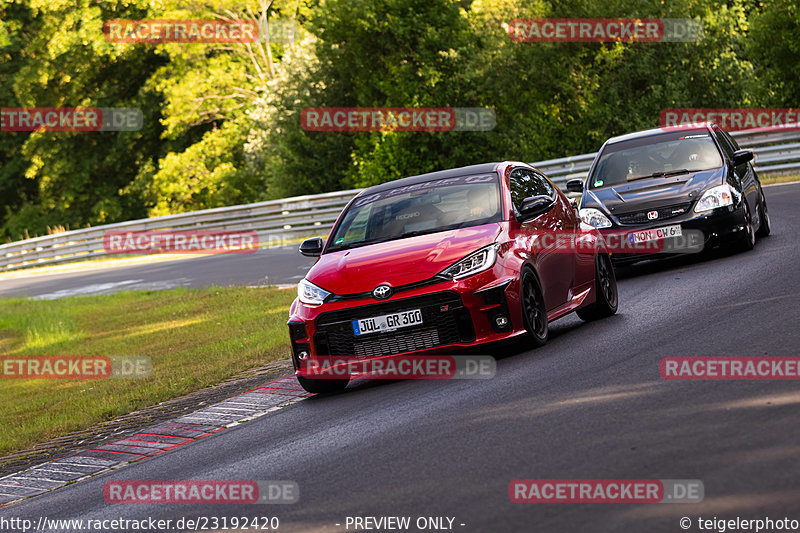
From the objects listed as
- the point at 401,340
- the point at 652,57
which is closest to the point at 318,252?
the point at 401,340

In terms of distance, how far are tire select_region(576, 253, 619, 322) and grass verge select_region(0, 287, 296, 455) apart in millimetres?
3312

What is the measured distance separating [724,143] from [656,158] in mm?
1044

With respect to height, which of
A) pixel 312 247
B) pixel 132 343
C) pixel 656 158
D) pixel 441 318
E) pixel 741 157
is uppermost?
pixel 656 158

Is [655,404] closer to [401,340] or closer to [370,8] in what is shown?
[401,340]

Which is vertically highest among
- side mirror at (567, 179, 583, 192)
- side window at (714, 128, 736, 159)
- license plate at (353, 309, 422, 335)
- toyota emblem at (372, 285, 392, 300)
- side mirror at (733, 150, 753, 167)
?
side window at (714, 128, 736, 159)

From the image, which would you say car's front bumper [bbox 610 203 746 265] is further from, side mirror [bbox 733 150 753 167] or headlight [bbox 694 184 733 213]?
side mirror [bbox 733 150 753 167]

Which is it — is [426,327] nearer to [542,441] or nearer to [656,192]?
[542,441]

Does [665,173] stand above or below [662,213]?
above

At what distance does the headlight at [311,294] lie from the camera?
9172mm

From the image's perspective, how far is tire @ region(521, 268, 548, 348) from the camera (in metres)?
9.19

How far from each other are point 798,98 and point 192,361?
2494 cm

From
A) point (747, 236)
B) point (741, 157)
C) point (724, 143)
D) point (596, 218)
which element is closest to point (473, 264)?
point (596, 218)

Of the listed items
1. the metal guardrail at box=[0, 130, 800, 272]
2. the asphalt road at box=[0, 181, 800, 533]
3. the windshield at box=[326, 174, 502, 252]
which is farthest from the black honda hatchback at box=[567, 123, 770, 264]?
the metal guardrail at box=[0, 130, 800, 272]

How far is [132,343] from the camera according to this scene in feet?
48.6
